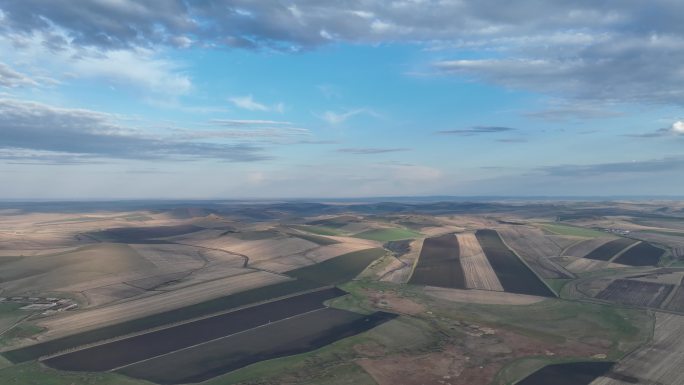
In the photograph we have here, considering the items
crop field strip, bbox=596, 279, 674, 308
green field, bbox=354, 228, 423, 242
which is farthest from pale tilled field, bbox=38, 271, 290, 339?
green field, bbox=354, 228, 423, 242

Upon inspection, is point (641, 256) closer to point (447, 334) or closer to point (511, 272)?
point (511, 272)

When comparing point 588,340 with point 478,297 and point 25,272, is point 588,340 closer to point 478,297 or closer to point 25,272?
point 478,297

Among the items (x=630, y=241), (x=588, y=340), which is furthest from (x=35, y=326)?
(x=630, y=241)

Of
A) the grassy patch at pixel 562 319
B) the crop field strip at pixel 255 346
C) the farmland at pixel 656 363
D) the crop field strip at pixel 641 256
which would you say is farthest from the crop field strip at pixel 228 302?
the crop field strip at pixel 641 256

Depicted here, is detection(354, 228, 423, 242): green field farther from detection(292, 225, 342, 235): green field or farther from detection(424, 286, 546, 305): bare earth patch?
detection(424, 286, 546, 305): bare earth patch

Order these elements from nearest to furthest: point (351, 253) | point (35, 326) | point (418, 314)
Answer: point (35, 326) < point (418, 314) < point (351, 253)

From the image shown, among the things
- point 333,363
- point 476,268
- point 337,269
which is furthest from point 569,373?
point 337,269

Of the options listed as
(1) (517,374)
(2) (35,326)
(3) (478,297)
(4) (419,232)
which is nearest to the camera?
(1) (517,374)
